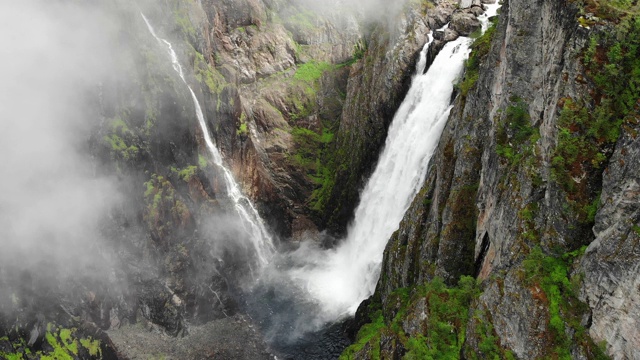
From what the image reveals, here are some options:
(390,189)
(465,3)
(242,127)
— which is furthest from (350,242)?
(465,3)

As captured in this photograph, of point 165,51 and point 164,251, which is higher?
point 165,51

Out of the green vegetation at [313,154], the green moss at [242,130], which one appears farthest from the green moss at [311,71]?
the green moss at [242,130]

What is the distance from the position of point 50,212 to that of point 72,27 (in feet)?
54.8

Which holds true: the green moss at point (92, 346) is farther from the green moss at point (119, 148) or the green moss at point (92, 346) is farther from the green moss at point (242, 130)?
the green moss at point (242, 130)

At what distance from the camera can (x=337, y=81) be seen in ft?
175

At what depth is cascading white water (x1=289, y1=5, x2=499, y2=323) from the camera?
117ft

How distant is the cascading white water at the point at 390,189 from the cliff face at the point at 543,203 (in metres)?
10.8

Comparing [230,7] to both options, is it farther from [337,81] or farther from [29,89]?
[29,89]

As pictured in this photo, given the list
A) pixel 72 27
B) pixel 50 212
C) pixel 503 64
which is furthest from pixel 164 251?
pixel 503 64

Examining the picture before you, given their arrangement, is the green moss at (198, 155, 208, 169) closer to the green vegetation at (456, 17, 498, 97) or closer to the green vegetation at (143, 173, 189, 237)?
the green vegetation at (143, 173, 189, 237)

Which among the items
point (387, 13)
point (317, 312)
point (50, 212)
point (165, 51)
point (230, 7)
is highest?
point (387, 13)

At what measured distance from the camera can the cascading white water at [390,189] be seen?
3553cm

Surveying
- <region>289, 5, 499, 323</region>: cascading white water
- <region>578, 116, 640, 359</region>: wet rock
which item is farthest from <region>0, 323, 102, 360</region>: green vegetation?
<region>578, 116, 640, 359</region>: wet rock

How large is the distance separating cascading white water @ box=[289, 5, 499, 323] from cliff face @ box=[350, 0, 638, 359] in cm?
1076
